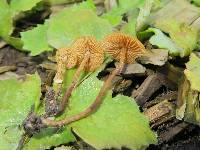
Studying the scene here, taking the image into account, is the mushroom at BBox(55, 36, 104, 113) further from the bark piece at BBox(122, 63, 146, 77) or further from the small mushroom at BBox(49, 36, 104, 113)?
the bark piece at BBox(122, 63, 146, 77)

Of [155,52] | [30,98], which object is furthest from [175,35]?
[30,98]

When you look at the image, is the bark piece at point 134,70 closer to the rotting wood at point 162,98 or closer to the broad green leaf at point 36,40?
the rotting wood at point 162,98

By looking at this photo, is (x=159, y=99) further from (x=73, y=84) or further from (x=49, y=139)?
(x=49, y=139)

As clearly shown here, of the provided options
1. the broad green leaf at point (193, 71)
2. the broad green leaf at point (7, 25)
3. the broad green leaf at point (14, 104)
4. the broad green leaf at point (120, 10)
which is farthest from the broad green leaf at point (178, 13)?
the broad green leaf at point (7, 25)

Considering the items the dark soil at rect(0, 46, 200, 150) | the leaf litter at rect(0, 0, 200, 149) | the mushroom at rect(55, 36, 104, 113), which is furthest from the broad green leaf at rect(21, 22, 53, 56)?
the mushroom at rect(55, 36, 104, 113)

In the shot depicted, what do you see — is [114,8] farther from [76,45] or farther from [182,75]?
[182,75]

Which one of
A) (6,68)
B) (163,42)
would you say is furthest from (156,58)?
(6,68)
